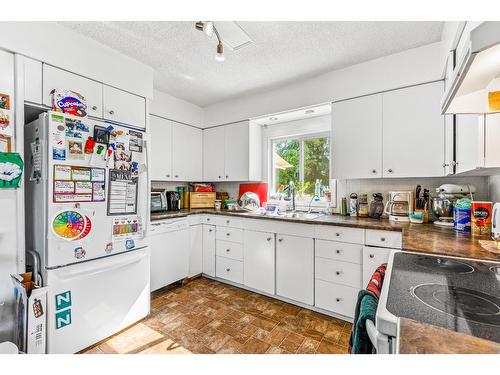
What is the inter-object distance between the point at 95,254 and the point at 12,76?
49.5 inches

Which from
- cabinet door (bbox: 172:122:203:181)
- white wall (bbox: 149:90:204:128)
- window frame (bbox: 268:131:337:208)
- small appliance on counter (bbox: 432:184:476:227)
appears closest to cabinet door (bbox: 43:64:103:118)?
white wall (bbox: 149:90:204:128)

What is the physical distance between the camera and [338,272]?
2059 mm

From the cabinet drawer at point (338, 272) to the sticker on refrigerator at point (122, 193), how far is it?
1.71 metres

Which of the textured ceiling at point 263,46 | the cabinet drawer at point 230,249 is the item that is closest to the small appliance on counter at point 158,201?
the cabinet drawer at point 230,249

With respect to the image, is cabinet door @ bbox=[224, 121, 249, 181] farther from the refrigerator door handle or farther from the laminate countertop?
the refrigerator door handle

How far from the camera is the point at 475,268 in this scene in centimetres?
96

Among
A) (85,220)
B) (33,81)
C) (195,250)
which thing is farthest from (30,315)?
(195,250)

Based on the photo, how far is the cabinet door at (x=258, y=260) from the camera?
2455 millimetres

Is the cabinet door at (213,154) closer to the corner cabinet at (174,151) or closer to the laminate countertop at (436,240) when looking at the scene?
the corner cabinet at (174,151)

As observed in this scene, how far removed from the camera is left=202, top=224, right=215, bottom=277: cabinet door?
292 centimetres

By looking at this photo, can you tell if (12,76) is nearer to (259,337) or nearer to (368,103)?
(259,337)

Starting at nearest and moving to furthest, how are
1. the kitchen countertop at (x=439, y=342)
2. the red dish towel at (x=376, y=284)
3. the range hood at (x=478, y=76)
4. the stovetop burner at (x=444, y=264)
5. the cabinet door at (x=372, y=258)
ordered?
1. the kitchen countertop at (x=439, y=342)
2. the range hood at (x=478, y=76)
3. the red dish towel at (x=376, y=284)
4. the stovetop burner at (x=444, y=264)
5. the cabinet door at (x=372, y=258)

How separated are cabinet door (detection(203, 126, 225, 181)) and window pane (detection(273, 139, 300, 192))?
772 mm

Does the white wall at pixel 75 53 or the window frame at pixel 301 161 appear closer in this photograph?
the white wall at pixel 75 53
